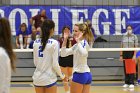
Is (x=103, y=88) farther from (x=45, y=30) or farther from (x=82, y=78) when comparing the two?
(x=45, y=30)

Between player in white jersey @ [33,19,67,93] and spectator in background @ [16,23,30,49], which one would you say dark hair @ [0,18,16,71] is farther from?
spectator in background @ [16,23,30,49]

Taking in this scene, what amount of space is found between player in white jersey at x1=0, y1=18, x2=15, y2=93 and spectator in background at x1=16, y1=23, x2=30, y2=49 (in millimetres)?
8637

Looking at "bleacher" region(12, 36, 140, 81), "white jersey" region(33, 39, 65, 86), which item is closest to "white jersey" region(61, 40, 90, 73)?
"white jersey" region(33, 39, 65, 86)

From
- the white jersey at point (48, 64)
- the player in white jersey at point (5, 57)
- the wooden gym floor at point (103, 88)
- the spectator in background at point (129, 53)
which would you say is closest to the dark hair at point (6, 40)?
the player in white jersey at point (5, 57)

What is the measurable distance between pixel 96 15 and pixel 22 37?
2526 millimetres

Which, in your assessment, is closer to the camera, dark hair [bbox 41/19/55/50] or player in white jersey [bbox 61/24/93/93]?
dark hair [bbox 41/19/55/50]

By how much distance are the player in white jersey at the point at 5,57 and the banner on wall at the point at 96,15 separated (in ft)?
29.8

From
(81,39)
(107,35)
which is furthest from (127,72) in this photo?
(81,39)

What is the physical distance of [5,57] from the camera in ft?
10.0

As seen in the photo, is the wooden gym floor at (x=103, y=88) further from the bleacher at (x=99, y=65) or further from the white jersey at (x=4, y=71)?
the white jersey at (x=4, y=71)

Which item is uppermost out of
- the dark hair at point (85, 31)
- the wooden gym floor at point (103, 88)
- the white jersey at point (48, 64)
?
the dark hair at point (85, 31)

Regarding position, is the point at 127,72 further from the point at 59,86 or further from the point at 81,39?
the point at 81,39

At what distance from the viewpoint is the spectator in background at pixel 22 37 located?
11.8 meters

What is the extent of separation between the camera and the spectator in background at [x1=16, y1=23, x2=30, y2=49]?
11797 mm
